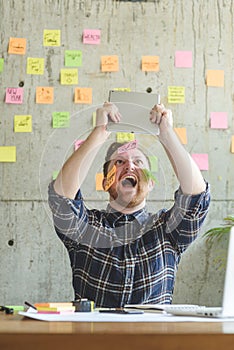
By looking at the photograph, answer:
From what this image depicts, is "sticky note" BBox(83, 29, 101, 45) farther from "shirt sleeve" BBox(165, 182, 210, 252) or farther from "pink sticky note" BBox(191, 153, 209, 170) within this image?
"shirt sleeve" BBox(165, 182, 210, 252)

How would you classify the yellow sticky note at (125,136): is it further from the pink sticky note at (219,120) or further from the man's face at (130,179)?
the pink sticky note at (219,120)

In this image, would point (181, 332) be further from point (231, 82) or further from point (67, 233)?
point (231, 82)

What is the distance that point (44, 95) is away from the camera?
11.0 ft

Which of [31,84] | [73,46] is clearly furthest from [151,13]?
[31,84]

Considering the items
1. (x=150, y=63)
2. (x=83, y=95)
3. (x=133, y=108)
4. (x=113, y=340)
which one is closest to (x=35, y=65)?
(x=83, y=95)

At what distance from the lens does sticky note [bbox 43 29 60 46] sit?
339 cm

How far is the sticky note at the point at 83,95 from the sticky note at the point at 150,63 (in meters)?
0.29

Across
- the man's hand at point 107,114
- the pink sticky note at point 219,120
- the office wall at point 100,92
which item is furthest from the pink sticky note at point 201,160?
the man's hand at point 107,114

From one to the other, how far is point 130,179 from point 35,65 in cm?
139

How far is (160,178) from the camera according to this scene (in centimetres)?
233

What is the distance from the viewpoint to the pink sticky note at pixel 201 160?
3.35m

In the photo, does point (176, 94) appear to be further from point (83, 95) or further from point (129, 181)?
point (129, 181)

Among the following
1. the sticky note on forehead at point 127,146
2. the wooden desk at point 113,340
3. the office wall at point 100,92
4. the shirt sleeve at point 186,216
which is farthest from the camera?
the office wall at point 100,92

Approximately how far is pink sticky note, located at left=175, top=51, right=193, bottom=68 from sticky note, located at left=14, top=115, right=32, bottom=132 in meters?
0.76
